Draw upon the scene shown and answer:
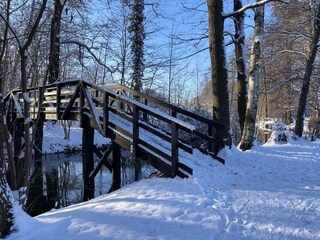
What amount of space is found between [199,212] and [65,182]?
905 cm

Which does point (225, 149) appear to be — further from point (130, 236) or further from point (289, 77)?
point (289, 77)

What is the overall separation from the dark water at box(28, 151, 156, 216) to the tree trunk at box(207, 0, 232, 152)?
4040mm

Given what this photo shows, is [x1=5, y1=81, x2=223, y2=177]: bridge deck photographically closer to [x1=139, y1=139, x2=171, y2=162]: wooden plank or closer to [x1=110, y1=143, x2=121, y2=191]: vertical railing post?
[x1=139, y1=139, x2=171, y2=162]: wooden plank

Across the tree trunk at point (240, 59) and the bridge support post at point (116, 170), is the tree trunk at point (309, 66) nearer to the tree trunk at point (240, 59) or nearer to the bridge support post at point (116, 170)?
the tree trunk at point (240, 59)

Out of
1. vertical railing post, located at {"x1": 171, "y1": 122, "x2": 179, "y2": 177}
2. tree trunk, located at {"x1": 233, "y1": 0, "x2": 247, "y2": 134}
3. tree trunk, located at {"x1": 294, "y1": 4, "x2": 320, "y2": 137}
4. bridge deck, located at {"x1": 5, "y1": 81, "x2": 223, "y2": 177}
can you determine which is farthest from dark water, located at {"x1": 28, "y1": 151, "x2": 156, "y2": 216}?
tree trunk, located at {"x1": 294, "y1": 4, "x2": 320, "y2": 137}

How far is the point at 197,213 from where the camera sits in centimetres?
437

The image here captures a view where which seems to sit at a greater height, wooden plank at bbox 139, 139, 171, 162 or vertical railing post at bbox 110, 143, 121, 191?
wooden plank at bbox 139, 139, 171, 162

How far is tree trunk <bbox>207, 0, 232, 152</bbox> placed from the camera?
9.50m

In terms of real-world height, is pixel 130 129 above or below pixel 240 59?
below

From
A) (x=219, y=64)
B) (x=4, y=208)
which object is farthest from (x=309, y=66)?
(x=4, y=208)

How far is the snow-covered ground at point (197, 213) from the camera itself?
12.6ft

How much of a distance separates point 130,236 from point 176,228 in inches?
22.2

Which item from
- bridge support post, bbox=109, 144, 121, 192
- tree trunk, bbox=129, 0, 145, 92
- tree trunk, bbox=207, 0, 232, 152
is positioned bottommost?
bridge support post, bbox=109, 144, 121, 192

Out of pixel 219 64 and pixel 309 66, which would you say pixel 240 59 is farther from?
pixel 309 66
